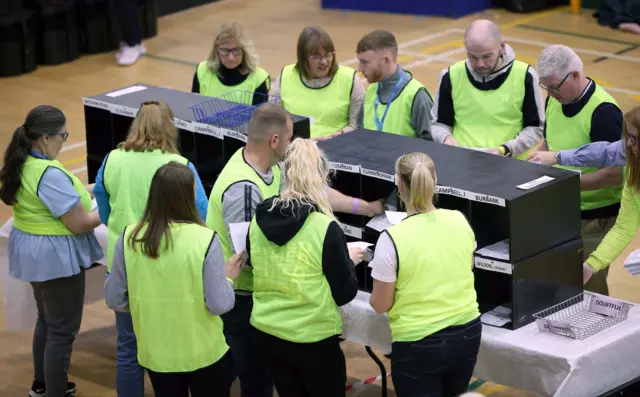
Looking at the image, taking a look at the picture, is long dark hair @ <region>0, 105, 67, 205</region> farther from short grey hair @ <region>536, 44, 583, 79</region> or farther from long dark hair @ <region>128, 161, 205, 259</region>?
short grey hair @ <region>536, 44, 583, 79</region>

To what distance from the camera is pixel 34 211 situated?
225 inches

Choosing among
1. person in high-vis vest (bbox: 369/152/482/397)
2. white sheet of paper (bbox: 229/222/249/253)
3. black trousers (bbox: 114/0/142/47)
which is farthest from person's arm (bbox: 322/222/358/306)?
black trousers (bbox: 114/0/142/47)

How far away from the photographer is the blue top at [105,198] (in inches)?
208

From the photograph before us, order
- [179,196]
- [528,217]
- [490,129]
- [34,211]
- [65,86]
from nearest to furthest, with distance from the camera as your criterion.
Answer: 1. [179,196]
2. [528,217]
3. [34,211]
4. [490,129]
5. [65,86]

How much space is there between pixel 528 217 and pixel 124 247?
1.70 meters

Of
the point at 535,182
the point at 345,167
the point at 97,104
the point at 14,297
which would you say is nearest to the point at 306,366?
the point at 345,167

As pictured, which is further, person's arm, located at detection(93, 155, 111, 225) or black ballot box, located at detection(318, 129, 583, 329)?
person's arm, located at detection(93, 155, 111, 225)

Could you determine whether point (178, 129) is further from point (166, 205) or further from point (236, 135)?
point (166, 205)

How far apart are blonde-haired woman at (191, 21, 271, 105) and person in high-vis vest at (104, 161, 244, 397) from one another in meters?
2.46

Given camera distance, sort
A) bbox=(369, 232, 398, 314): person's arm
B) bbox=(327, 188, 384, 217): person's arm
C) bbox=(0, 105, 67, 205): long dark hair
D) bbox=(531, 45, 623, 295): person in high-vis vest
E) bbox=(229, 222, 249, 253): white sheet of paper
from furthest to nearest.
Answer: bbox=(0, 105, 67, 205): long dark hair
bbox=(531, 45, 623, 295): person in high-vis vest
bbox=(327, 188, 384, 217): person's arm
bbox=(229, 222, 249, 253): white sheet of paper
bbox=(369, 232, 398, 314): person's arm

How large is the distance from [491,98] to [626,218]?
1.18 metres

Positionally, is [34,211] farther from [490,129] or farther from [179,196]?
[490,129]

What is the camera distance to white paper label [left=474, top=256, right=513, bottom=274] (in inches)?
187

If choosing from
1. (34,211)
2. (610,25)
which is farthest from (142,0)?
(34,211)
